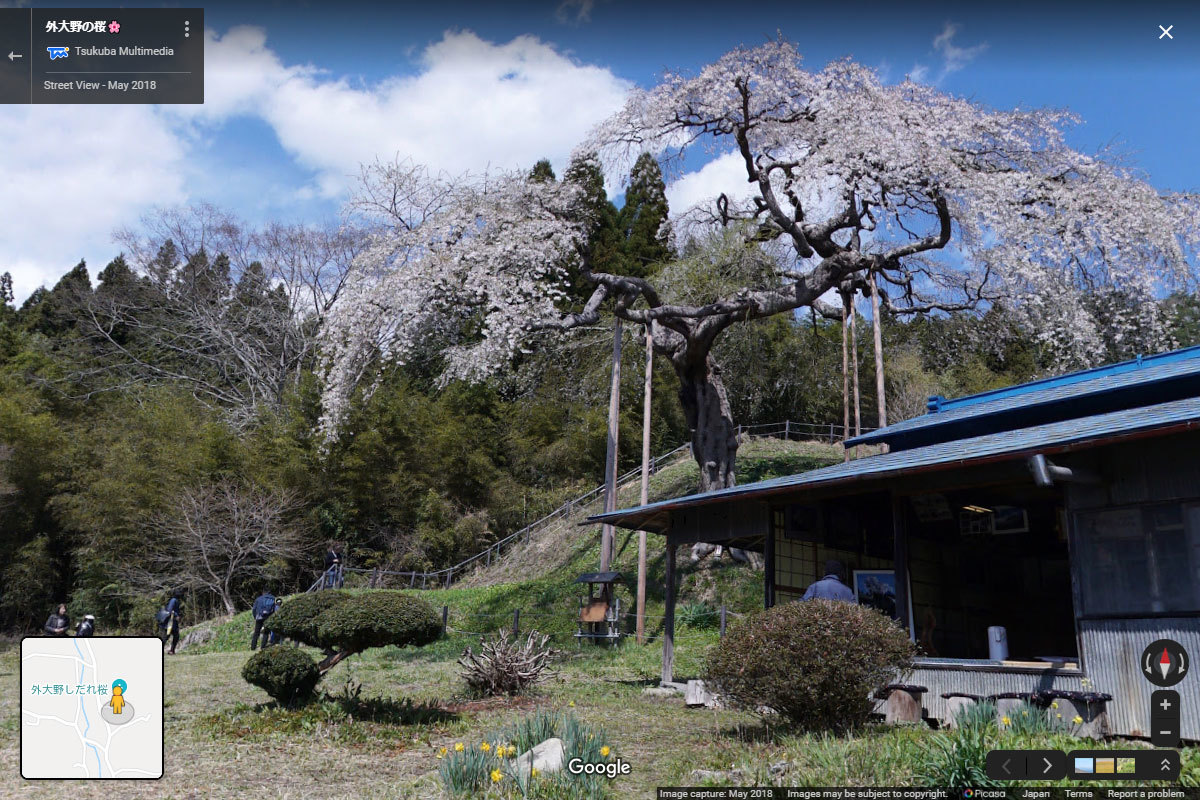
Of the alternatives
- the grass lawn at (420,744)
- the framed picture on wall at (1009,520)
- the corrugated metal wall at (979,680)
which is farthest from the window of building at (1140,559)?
the framed picture on wall at (1009,520)

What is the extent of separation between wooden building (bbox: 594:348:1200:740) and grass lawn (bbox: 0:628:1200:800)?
84.2 inches

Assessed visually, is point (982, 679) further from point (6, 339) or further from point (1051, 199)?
point (6, 339)

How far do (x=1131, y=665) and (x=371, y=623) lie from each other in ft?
23.6

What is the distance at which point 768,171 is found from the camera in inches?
714

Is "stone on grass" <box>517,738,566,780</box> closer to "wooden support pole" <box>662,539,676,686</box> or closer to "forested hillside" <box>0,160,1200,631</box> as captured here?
"wooden support pole" <box>662,539,676,686</box>

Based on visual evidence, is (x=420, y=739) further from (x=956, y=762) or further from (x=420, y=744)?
(x=956, y=762)

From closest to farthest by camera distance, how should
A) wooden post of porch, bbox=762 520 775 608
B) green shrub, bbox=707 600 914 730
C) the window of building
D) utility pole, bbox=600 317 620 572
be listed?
green shrub, bbox=707 600 914 730 < the window of building < wooden post of porch, bbox=762 520 775 608 < utility pole, bbox=600 317 620 572

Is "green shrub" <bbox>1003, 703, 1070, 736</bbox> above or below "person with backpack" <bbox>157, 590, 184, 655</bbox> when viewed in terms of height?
above

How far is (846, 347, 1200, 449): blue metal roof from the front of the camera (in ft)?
34.2

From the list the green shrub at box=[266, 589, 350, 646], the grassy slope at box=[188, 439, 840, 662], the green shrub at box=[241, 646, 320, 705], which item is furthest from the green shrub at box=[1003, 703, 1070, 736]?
the grassy slope at box=[188, 439, 840, 662]

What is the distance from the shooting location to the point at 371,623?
30.6ft

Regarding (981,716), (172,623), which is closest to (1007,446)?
(981,716)

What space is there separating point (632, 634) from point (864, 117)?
37.7 feet

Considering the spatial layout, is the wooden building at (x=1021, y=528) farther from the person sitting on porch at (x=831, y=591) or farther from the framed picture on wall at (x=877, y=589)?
the person sitting on porch at (x=831, y=591)
